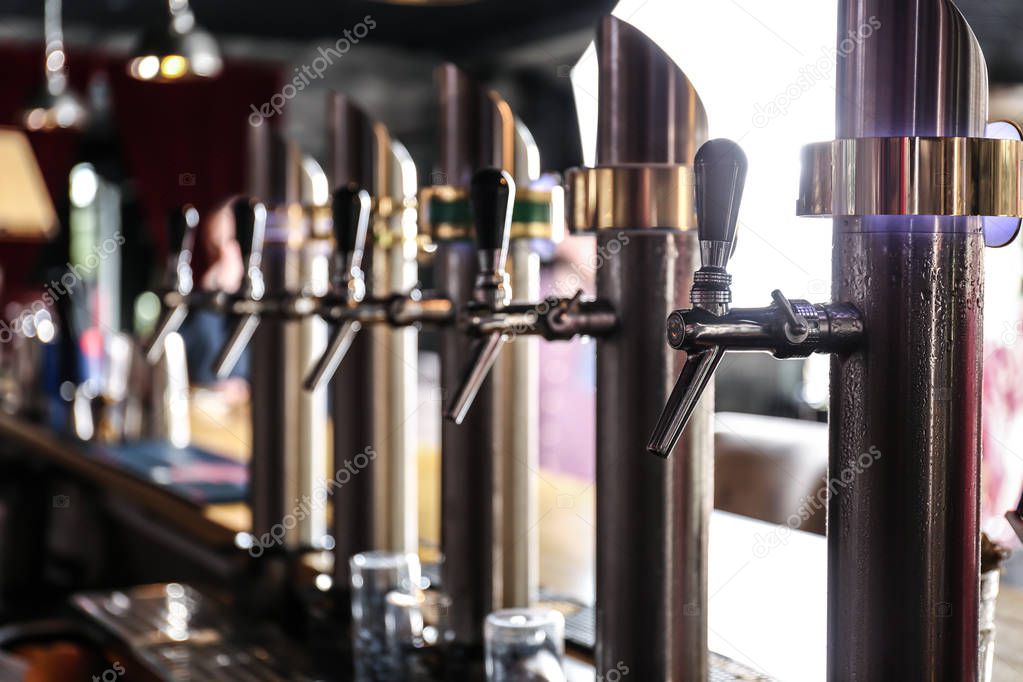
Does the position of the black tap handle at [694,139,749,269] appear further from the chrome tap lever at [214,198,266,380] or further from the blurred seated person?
the blurred seated person

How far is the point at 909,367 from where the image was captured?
0.70 meters

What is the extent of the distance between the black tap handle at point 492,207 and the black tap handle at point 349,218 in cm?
23

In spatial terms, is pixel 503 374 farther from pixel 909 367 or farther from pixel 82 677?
pixel 82 677

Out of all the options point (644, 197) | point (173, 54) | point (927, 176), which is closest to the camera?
point (927, 176)

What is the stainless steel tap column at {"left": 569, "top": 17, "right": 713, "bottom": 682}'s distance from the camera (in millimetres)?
931

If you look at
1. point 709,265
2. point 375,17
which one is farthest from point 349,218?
point 375,17

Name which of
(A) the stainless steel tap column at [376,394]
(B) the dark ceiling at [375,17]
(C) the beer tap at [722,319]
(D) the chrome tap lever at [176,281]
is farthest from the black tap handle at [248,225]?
(B) the dark ceiling at [375,17]

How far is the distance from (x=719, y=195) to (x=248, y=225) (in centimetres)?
81

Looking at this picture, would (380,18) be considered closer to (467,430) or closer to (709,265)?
(467,430)

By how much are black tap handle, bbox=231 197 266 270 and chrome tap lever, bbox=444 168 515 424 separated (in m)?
0.48

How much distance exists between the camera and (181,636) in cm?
146

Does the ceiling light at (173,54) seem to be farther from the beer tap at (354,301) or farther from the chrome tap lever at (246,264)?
the beer tap at (354,301)

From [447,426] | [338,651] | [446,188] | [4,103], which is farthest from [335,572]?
[4,103]

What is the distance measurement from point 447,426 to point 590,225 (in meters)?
0.40
